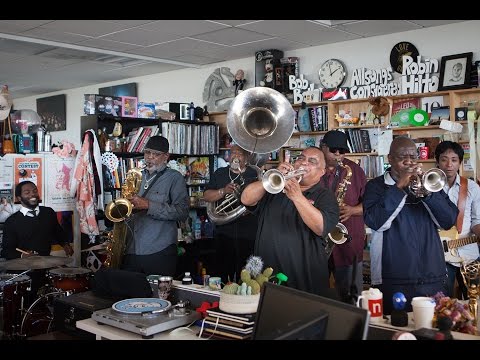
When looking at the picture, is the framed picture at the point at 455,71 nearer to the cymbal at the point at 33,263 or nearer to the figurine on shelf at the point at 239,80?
the figurine on shelf at the point at 239,80

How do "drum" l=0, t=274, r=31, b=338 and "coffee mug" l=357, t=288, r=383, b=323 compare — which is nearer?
"coffee mug" l=357, t=288, r=383, b=323

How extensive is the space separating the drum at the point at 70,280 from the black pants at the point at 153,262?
0.34 meters

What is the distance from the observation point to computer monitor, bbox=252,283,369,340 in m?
1.49

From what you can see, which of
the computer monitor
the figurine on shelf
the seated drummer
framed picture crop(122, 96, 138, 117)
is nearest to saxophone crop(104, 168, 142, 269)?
the seated drummer

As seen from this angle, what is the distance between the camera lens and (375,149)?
5957mm

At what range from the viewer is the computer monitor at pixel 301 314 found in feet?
4.89

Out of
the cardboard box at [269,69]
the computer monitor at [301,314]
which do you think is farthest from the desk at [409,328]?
the cardboard box at [269,69]

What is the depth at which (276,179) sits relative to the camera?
9.46 ft

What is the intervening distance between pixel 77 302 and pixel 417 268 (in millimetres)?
1715

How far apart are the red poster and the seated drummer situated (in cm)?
13

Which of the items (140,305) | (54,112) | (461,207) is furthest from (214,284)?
(54,112)

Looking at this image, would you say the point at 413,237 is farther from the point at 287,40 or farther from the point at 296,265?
the point at 287,40

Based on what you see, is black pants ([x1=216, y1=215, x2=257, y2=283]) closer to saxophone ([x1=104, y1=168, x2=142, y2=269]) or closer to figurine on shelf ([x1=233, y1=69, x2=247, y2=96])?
saxophone ([x1=104, y1=168, x2=142, y2=269])

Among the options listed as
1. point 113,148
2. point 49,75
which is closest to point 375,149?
point 113,148
